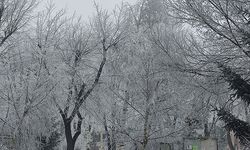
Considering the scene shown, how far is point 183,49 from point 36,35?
1199cm

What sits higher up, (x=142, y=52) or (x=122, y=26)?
(x=122, y=26)

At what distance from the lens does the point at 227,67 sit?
936cm

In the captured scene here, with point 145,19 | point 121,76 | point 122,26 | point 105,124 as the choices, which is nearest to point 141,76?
point 121,76

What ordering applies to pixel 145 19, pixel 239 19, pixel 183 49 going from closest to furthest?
1. pixel 239 19
2. pixel 183 49
3. pixel 145 19

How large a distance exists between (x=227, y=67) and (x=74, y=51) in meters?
13.3

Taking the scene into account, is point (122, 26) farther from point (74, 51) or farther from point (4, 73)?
point (4, 73)

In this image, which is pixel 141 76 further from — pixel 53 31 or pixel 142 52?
pixel 53 31

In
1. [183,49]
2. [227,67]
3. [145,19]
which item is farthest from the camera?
[145,19]

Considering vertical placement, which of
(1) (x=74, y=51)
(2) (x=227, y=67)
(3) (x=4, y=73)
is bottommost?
(2) (x=227, y=67)

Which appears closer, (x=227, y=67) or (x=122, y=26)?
(x=227, y=67)

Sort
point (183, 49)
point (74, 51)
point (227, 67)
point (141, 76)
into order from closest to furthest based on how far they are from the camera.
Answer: point (227, 67)
point (183, 49)
point (141, 76)
point (74, 51)

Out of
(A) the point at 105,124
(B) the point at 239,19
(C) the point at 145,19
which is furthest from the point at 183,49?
(C) the point at 145,19

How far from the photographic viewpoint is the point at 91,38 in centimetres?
2233

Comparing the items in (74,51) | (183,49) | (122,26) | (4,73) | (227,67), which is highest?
(122,26)
